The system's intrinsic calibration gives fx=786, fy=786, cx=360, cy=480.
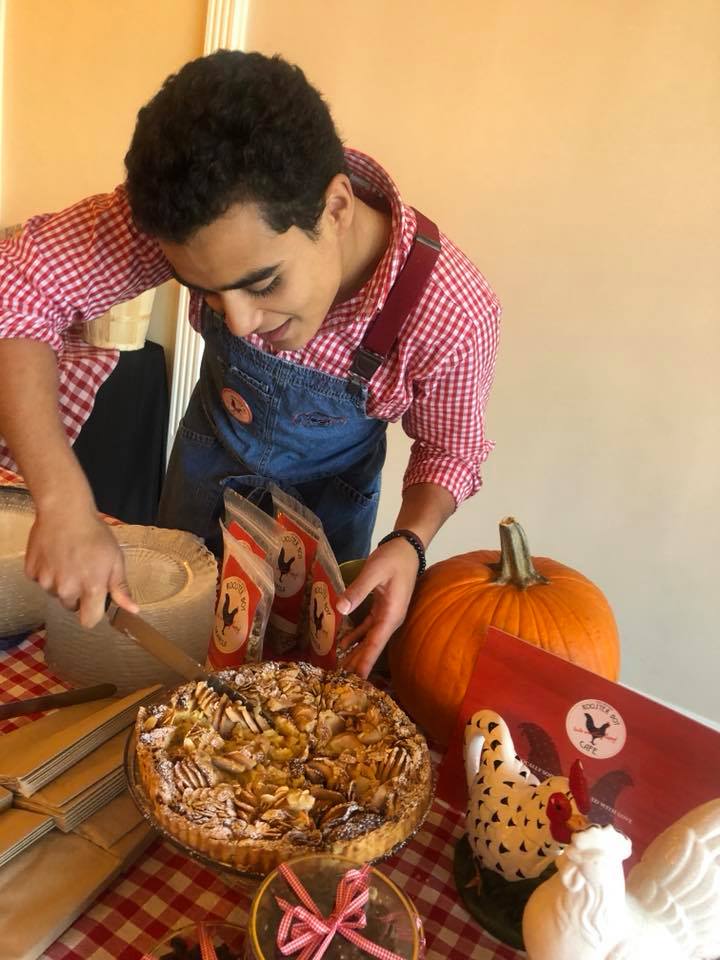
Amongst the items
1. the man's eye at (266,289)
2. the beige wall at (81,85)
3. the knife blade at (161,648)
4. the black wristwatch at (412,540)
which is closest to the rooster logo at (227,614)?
the knife blade at (161,648)

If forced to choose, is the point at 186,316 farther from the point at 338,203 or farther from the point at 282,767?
the point at 282,767

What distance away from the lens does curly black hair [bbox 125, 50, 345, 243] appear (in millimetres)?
780

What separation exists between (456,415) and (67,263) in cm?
60

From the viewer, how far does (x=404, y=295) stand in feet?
3.66

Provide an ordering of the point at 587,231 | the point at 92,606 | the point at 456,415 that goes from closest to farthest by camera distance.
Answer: the point at 92,606, the point at 456,415, the point at 587,231

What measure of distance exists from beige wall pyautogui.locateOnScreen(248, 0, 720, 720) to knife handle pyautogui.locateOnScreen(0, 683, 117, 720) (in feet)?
5.40

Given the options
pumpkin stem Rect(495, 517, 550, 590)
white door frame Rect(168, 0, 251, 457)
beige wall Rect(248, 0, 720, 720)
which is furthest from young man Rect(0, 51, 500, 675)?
white door frame Rect(168, 0, 251, 457)

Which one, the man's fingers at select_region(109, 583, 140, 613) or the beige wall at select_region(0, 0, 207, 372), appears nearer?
the man's fingers at select_region(109, 583, 140, 613)

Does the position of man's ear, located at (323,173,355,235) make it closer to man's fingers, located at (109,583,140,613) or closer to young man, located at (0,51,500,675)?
young man, located at (0,51,500,675)

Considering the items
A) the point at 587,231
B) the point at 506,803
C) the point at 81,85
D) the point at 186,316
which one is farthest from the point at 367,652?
the point at 81,85

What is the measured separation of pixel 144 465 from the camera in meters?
2.83

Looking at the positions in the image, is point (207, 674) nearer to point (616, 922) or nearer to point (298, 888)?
point (298, 888)

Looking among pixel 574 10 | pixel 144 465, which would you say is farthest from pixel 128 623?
pixel 144 465

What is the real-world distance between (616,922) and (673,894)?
0.05 m
